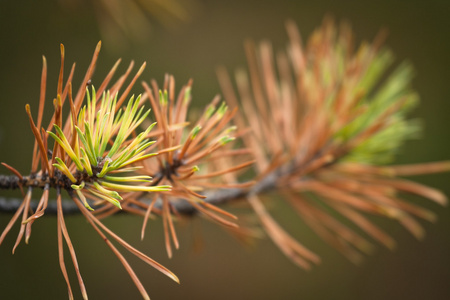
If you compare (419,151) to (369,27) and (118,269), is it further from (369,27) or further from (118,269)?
(118,269)

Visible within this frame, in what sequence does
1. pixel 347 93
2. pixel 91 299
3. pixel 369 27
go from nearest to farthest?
pixel 347 93, pixel 91 299, pixel 369 27

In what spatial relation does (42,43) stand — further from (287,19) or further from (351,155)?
(351,155)

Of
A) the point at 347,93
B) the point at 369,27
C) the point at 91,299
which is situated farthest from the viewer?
the point at 369,27

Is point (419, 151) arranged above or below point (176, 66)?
below

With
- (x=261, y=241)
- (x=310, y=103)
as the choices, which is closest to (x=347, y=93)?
(x=310, y=103)

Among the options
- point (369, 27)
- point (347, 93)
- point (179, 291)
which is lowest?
point (179, 291)

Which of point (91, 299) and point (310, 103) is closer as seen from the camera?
point (310, 103)
